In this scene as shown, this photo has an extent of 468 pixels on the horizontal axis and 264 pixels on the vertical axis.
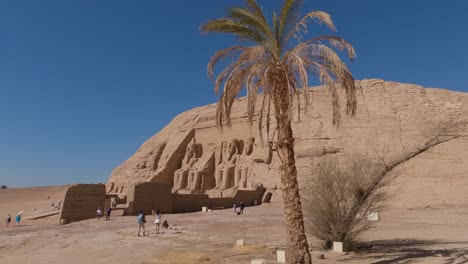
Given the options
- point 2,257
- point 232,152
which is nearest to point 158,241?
point 2,257

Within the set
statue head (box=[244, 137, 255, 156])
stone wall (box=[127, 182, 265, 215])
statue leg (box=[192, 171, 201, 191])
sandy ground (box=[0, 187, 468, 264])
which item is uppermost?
statue head (box=[244, 137, 255, 156])

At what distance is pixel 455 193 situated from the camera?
75.0ft

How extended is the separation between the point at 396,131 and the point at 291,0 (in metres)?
22.4

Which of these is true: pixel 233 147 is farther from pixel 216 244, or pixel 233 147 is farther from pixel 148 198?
pixel 216 244

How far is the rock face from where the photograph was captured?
80.2ft

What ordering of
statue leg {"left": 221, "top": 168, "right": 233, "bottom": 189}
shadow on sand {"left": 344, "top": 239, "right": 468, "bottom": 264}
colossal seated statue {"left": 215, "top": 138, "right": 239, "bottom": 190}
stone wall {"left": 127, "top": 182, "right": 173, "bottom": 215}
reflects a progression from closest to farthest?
shadow on sand {"left": 344, "top": 239, "right": 468, "bottom": 264}
stone wall {"left": 127, "top": 182, "right": 173, "bottom": 215}
statue leg {"left": 221, "top": 168, "right": 233, "bottom": 189}
colossal seated statue {"left": 215, "top": 138, "right": 239, "bottom": 190}

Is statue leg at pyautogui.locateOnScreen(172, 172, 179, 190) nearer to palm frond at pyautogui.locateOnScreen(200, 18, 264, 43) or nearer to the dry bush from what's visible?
the dry bush

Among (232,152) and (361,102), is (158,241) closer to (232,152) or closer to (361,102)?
(361,102)

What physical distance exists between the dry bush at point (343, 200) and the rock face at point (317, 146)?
2.30m

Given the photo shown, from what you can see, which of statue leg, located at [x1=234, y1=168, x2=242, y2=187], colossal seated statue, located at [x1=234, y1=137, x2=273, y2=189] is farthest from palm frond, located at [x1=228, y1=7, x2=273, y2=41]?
statue leg, located at [x1=234, y1=168, x2=242, y2=187]

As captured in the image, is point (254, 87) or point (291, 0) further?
point (254, 87)

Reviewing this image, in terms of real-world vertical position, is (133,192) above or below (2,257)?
above

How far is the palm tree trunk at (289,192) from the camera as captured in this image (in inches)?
293

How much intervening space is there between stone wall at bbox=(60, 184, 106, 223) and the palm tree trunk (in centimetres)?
1873
